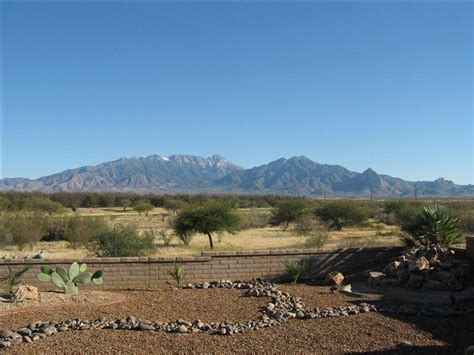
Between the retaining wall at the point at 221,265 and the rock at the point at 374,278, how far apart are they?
1.61 metres

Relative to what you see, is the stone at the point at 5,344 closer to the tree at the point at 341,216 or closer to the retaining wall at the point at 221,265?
the retaining wall at the point at 221,265

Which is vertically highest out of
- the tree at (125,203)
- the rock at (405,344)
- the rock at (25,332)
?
the tree at (125,203)

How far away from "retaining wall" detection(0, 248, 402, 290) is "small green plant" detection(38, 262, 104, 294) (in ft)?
4.08

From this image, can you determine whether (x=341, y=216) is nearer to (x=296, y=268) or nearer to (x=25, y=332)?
(x=296, y=268)

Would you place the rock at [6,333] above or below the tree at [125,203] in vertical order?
below

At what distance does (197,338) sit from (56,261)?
25.2 feet

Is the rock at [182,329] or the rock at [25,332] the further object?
the rock at [182,329]

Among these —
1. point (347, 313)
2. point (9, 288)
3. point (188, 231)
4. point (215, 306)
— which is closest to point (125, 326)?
point (215, 306)

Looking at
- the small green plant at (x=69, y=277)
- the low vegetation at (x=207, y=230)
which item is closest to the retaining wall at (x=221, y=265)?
the small green plant at (x=69, y=277)

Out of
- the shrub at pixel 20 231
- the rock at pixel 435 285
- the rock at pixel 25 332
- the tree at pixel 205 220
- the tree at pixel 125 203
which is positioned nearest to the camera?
the rock at pixel 25 332

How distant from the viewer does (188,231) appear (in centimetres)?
3409

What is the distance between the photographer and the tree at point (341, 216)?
159 ft

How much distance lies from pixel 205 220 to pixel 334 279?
17.9 metres

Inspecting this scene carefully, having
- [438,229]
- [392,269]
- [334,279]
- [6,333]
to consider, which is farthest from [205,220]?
[6,333]
